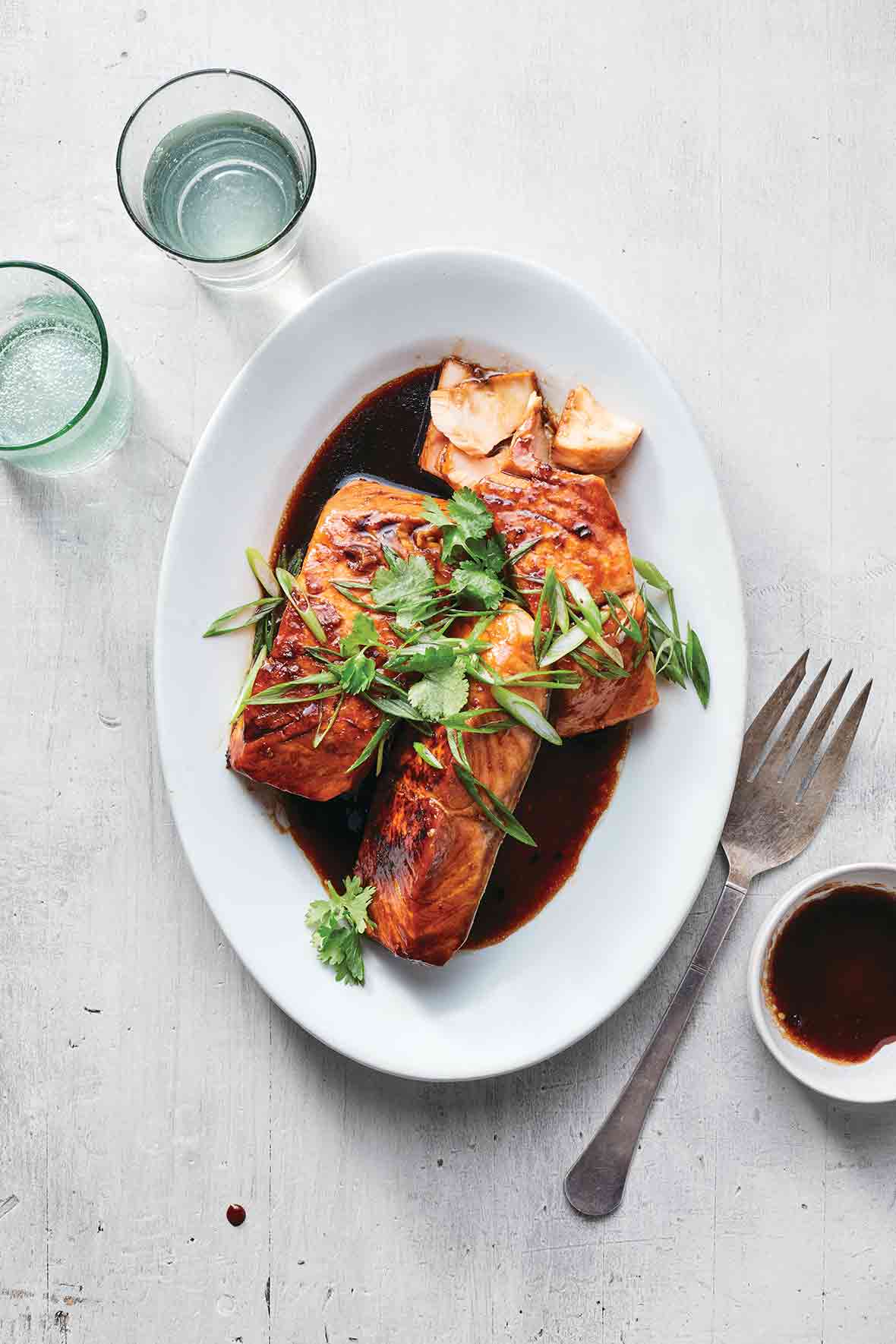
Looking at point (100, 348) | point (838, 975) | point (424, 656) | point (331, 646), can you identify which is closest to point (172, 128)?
point (100, 348)

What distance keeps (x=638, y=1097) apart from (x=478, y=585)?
1501 millimetres

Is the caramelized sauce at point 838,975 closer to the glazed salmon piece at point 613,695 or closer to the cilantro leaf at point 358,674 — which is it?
the glazed salmon piece at point 613,695

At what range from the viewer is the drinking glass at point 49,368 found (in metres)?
2.82

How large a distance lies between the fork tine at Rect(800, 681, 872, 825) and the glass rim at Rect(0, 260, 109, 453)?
218cm

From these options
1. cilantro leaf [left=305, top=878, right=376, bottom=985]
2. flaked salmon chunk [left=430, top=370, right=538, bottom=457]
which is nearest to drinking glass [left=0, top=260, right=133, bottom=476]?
flaked salmon chunk [left=430, top=370, right=538, bottom=457]

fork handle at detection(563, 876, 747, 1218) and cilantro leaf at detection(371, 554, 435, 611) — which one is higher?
cilantro leaf at detection(371, 554, 435, 611)

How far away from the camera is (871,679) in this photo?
293 centimetres

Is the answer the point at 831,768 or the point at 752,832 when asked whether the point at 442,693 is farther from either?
the point at 831,768

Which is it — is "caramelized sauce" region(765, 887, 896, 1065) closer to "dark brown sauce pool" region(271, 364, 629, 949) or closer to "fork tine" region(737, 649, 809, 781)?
"fork tine" region(737, 649, 809, 781)

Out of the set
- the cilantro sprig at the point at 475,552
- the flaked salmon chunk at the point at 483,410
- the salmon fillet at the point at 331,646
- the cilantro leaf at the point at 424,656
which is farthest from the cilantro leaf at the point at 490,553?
the flaked salmon chunk at the point at 483,410

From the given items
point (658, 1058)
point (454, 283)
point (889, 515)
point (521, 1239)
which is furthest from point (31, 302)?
point (521, 1239)

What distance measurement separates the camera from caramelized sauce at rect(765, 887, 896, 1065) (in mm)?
2830

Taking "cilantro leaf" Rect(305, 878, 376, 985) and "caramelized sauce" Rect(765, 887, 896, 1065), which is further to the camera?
"caramelized sauce" Rect(765, 887, 896, 1065)

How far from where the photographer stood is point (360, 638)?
2.45 meters
